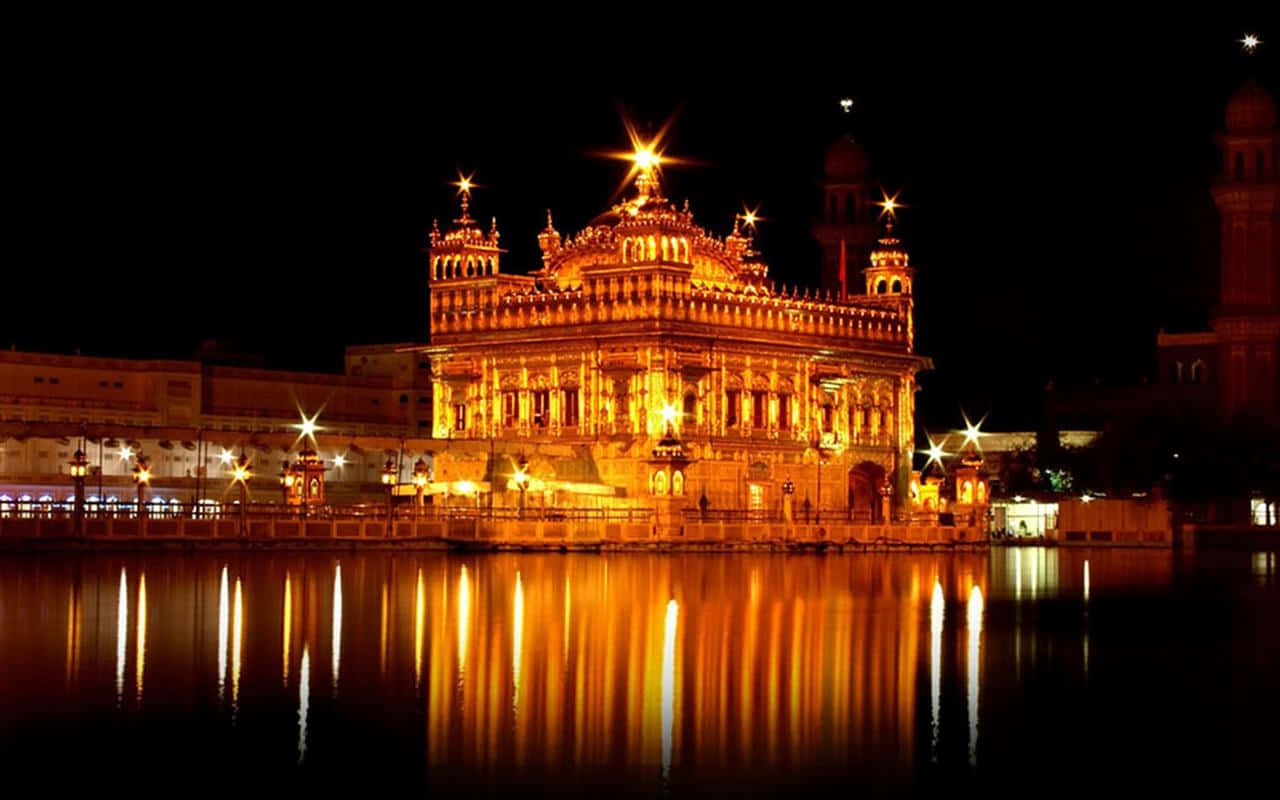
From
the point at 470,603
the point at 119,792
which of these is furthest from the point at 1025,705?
the point at 470,603

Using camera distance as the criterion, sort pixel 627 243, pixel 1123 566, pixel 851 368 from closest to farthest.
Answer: pixel 1123 566, pixel 627 243, pixel 851 368

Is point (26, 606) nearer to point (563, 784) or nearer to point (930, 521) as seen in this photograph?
point (563, 784)

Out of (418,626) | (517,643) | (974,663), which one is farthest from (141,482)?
(974,663)

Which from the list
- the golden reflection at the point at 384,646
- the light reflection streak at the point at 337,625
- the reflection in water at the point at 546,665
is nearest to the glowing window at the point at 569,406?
the light reflection streak at the point at 337,625

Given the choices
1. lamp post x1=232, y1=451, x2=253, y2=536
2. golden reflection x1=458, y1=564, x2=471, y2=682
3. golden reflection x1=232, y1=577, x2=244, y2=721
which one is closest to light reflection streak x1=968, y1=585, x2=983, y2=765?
golden reflection x1=458, y1=564, x2=471, y2=682

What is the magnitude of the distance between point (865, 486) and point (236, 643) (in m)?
48.3

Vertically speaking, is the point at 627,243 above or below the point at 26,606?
above

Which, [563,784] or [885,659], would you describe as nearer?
[563,784]

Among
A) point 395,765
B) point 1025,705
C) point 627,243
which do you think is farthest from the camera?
point 627,243

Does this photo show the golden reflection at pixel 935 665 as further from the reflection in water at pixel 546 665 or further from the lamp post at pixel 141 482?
the lamp post at pixel 141 482

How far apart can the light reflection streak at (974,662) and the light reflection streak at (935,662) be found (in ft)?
1.01

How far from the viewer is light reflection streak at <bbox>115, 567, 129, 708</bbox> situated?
999 inches

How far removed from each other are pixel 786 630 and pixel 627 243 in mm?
36733

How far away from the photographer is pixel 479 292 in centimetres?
7469
